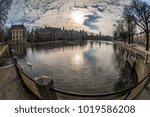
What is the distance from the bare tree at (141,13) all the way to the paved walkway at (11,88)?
8.88 meters

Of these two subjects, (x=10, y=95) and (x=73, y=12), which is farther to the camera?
(x=73, y=12)

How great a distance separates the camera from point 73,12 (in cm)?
592

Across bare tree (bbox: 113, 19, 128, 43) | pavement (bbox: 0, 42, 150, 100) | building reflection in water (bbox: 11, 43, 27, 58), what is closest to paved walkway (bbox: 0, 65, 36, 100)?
pavement (bbox: 0, 42, 150, 100)

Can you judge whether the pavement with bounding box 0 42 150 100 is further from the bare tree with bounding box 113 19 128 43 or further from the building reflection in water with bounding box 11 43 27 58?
the bare tree with bounding box 113 19 128 43

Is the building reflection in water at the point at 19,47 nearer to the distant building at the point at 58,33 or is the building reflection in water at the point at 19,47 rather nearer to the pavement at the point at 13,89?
the distant building at the point at 58,33

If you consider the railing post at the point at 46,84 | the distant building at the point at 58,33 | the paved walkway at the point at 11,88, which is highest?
the distant building at the point at 58,33

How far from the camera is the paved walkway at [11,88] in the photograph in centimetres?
434

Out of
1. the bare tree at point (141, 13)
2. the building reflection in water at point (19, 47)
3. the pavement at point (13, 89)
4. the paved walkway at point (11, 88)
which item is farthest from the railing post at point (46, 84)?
the bare tree at point (141, 13)

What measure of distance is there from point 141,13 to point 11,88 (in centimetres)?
1052

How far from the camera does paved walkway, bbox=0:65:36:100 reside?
434cm

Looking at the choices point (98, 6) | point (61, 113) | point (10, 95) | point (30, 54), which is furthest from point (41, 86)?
point (30, 54)

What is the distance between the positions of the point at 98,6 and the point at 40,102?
175 inches

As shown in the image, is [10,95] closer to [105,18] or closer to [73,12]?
[73,12]

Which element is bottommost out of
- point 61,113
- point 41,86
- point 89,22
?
point 61,113
